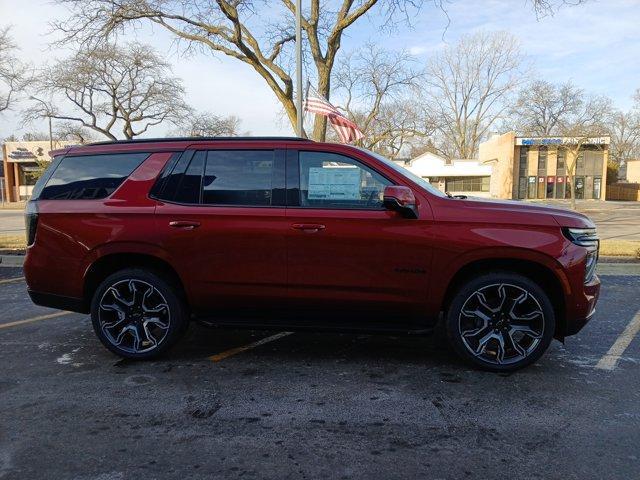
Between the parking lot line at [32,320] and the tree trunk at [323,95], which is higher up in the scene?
the tree trunk at [323,95]

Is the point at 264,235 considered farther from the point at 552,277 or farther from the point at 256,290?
the point at 552,277

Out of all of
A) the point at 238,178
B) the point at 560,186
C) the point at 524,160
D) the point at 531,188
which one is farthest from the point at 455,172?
the point at 238,178

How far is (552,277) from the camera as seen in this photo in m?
3.95

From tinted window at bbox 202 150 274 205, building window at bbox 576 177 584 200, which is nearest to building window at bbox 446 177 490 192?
building window at bbox 576 177 584 200

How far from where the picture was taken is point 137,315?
14.4 feet

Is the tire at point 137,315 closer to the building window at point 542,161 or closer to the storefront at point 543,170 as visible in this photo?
the storefront at point 543,170

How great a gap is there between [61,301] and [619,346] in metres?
5.17

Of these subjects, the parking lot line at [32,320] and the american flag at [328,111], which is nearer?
the parking lot line at [32,320]

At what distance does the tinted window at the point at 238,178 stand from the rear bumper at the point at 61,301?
1.47 meters

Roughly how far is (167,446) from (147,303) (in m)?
1.66

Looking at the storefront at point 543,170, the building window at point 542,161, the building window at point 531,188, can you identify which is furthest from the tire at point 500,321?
the building window at point 542,161

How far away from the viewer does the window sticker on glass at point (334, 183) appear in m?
4.07

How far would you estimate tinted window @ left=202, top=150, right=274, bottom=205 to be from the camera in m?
4.16

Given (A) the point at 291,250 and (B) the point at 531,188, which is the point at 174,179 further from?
(B) the point at 531,188
